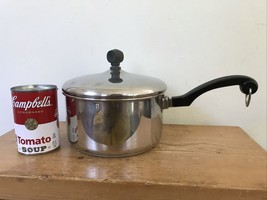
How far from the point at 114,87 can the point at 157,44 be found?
9.5 inches

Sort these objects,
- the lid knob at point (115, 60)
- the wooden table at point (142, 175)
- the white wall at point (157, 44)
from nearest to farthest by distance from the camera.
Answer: the wooden table at point (142, 175), the lid knob at point (115, 60), the white wall at point (157, 44)

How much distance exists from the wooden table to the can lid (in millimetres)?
104

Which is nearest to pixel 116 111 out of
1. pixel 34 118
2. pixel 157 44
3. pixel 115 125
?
pixel 115 125

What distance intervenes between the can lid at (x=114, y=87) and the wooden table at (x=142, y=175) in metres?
0.10

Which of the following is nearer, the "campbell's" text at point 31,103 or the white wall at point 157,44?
the "campbell's" text at point 31,103

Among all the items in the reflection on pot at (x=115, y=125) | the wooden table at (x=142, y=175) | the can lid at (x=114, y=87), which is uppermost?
the can lid at (x=114, y=87)

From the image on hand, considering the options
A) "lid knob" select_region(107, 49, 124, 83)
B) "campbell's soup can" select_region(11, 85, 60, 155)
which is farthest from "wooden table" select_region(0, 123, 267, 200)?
"lid knob" select_region(107, 49, 124, 83)

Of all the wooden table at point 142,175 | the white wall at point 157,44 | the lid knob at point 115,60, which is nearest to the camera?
the wooden table at point 142,175

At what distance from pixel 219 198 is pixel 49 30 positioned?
506mm

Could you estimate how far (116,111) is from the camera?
14.8 inches

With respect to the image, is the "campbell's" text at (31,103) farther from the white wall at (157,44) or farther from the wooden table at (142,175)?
the white wall at (157,44)

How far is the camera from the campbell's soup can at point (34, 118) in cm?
39

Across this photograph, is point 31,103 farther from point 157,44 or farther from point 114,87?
point 157,44

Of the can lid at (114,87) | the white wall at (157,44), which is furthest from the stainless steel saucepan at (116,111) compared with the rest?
the white wall at (157,44)
